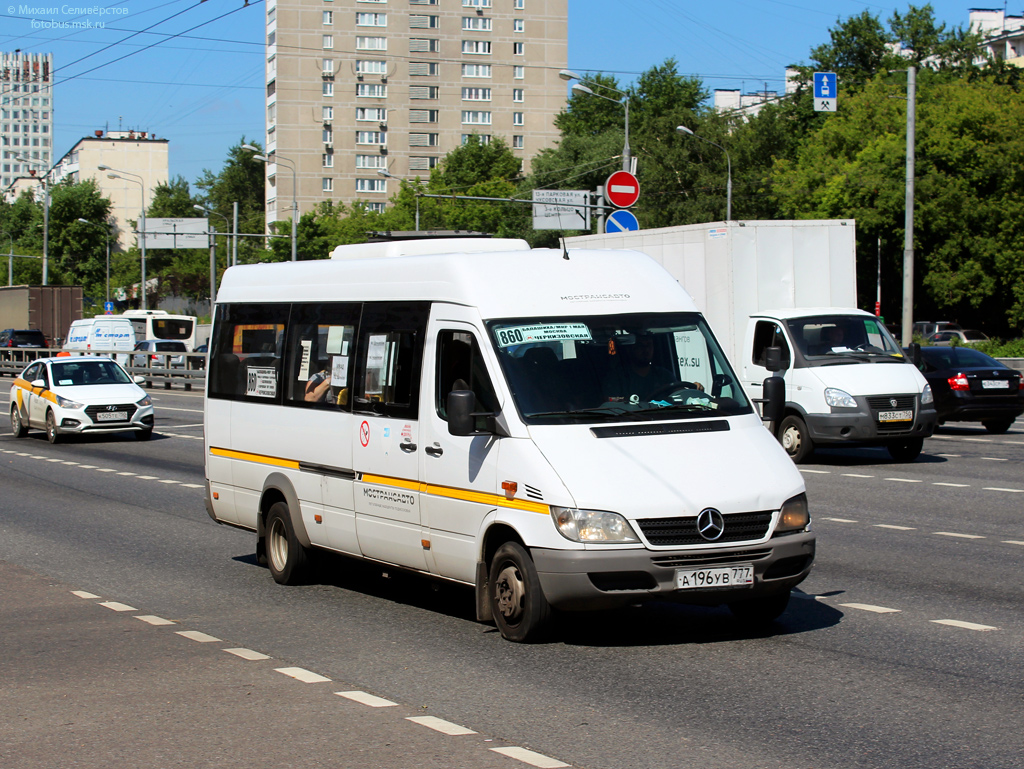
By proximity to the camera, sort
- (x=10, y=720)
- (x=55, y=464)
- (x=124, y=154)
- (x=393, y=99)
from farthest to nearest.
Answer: (x=124, y=154), (x=393, y=99), (x=55, y=464), (x=10, y=720)

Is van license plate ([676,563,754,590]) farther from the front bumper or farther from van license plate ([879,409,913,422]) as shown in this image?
van license plate ([879,409,913,422])

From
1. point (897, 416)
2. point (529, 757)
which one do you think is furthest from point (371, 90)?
point (529, 757)

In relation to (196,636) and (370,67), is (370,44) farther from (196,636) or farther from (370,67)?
(196,636)

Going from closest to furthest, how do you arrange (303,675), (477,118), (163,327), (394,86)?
(303,675)
(163,327)
(394,86)
(477,118)

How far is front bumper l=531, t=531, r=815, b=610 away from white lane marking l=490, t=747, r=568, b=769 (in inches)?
66.9

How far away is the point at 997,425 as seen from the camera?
2367 cm

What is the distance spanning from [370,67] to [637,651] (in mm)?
115122

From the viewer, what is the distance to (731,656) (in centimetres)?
720

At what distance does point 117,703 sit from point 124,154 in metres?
166

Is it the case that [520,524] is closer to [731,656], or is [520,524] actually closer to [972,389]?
[731,656]

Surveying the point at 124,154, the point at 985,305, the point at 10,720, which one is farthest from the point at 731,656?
the point at 124,154

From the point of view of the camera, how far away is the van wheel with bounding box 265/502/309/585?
9.73m

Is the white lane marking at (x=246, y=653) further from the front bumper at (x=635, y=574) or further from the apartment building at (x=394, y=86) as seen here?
the apartment building at (x=394, y=86)

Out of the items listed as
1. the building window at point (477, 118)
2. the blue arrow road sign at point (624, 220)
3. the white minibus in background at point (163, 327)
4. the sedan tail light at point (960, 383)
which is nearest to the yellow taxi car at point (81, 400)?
the blue arrow road sign at point (624, 220)
